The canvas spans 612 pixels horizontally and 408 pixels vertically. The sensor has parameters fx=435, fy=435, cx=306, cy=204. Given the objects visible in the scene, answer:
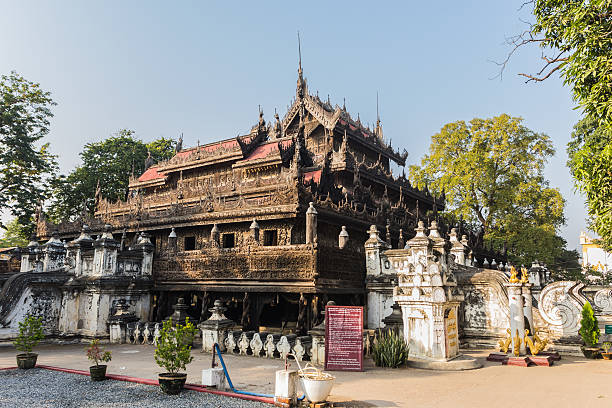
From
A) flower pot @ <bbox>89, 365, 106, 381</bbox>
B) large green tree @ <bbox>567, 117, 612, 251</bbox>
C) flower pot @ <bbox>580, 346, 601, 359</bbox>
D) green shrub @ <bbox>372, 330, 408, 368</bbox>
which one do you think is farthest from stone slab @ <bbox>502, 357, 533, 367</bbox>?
flower pot @ <bbox>89, 365, 106, 381</bbox>

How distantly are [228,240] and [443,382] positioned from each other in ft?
42.3

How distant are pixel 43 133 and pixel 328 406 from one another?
30158 millimetres

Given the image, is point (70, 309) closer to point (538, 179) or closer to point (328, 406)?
point (328, 406)

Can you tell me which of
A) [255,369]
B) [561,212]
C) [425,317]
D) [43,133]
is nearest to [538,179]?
[561,212]

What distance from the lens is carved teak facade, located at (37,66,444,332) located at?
1452 centimetres

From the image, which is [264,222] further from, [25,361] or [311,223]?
[25,361]

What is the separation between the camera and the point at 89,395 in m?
7.94

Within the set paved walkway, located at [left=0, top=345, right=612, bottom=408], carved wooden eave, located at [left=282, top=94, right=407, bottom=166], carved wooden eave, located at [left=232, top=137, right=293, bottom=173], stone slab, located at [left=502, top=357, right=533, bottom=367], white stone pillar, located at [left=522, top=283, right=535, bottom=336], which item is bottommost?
paved walkway, located at [left=0, top=345, right=612, bottom=408]

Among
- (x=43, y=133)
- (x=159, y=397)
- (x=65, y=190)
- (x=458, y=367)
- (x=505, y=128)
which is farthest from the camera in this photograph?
(x=65, y=190)

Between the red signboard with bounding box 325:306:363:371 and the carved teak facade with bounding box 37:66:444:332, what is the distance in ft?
10.8

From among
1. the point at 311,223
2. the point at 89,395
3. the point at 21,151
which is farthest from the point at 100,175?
the point at 89,395

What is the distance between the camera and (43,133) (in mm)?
29500

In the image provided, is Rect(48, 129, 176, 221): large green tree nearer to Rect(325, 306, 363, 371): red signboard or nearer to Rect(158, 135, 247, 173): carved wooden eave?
Rect(158, 135, 247, 173): carved wooden eave

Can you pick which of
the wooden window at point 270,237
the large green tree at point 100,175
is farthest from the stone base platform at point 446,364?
the large green tree at point 100,175
